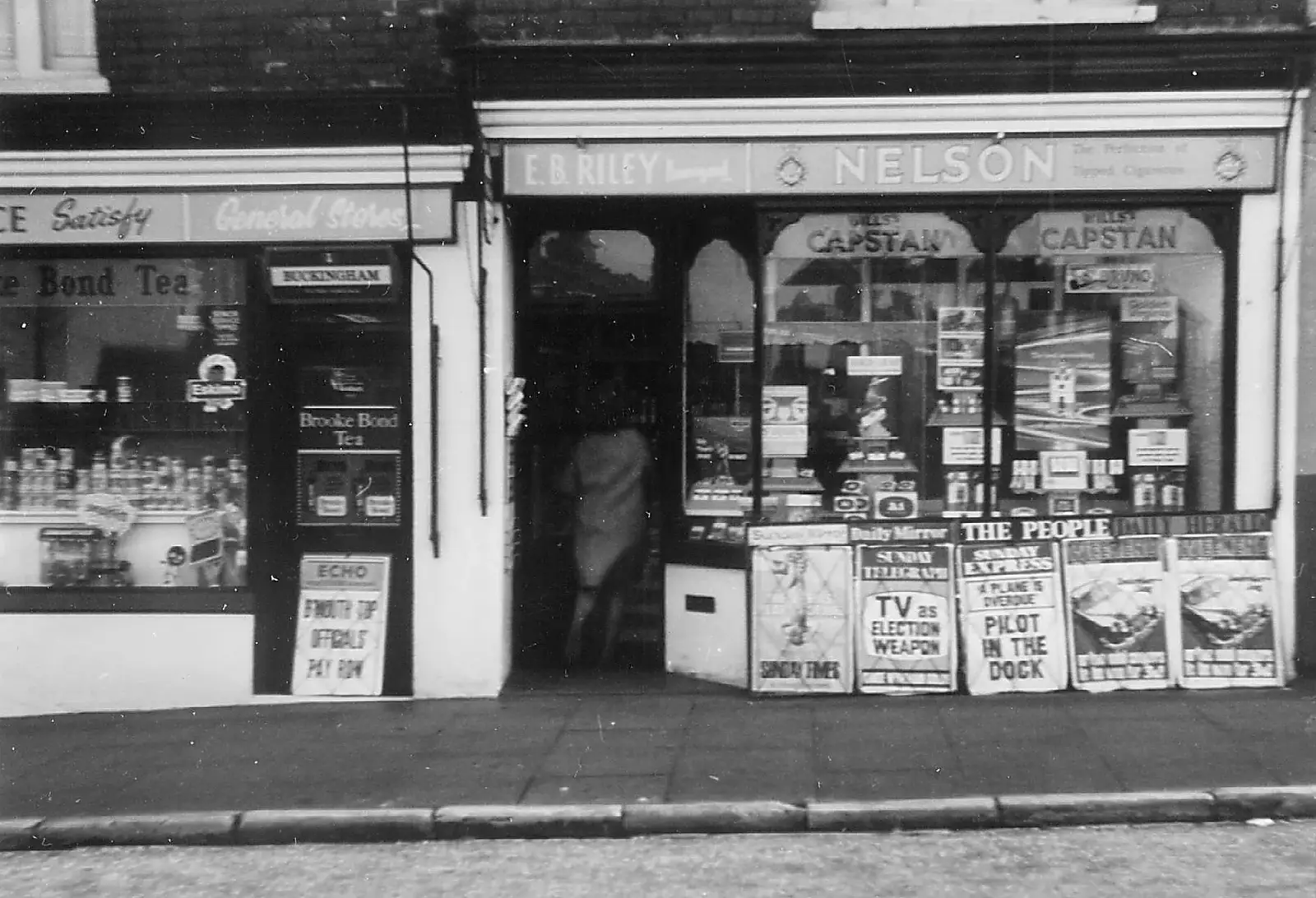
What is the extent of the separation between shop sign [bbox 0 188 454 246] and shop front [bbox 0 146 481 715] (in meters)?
0.01

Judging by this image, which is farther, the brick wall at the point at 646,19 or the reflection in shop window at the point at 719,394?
the reflection in shop window at the point at 719,394

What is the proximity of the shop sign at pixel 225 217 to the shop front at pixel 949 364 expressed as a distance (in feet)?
2.53

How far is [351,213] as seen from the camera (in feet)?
28.5

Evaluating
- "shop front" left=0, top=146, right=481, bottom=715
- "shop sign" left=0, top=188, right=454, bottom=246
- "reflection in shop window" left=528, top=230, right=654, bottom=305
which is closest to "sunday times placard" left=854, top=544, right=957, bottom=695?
"reflection in shop window" left=528, top=230, right=654, bottom=305

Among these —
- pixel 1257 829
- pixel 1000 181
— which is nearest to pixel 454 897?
pixel 1257 829

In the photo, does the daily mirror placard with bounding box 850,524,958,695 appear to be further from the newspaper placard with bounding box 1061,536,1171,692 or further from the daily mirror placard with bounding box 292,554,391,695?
the daily mirror placard with bounding box 292,554,391,695

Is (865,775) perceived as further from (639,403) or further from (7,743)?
(7,743)

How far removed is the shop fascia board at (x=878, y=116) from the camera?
8289 millimetres

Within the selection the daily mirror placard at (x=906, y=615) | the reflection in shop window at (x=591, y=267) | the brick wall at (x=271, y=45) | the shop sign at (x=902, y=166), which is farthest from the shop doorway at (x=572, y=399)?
the daily mirror placard at (x=906, y=615)

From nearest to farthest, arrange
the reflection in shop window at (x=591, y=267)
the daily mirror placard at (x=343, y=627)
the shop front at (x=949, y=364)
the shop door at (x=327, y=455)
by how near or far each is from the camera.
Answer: the shop front at (x=949, y=364) < the daily mirror placard at (x=343, y=627) < the shop door at (x=327, y=455) < the reflection in shop window at (x=591, y=267)

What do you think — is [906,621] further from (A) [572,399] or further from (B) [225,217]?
(B) [225,217]

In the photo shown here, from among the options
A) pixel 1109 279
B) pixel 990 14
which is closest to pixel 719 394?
pixel 1109 279

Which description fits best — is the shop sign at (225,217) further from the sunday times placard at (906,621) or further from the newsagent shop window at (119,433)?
the sunday times placard at (906,621)

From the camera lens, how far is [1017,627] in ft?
27.1
